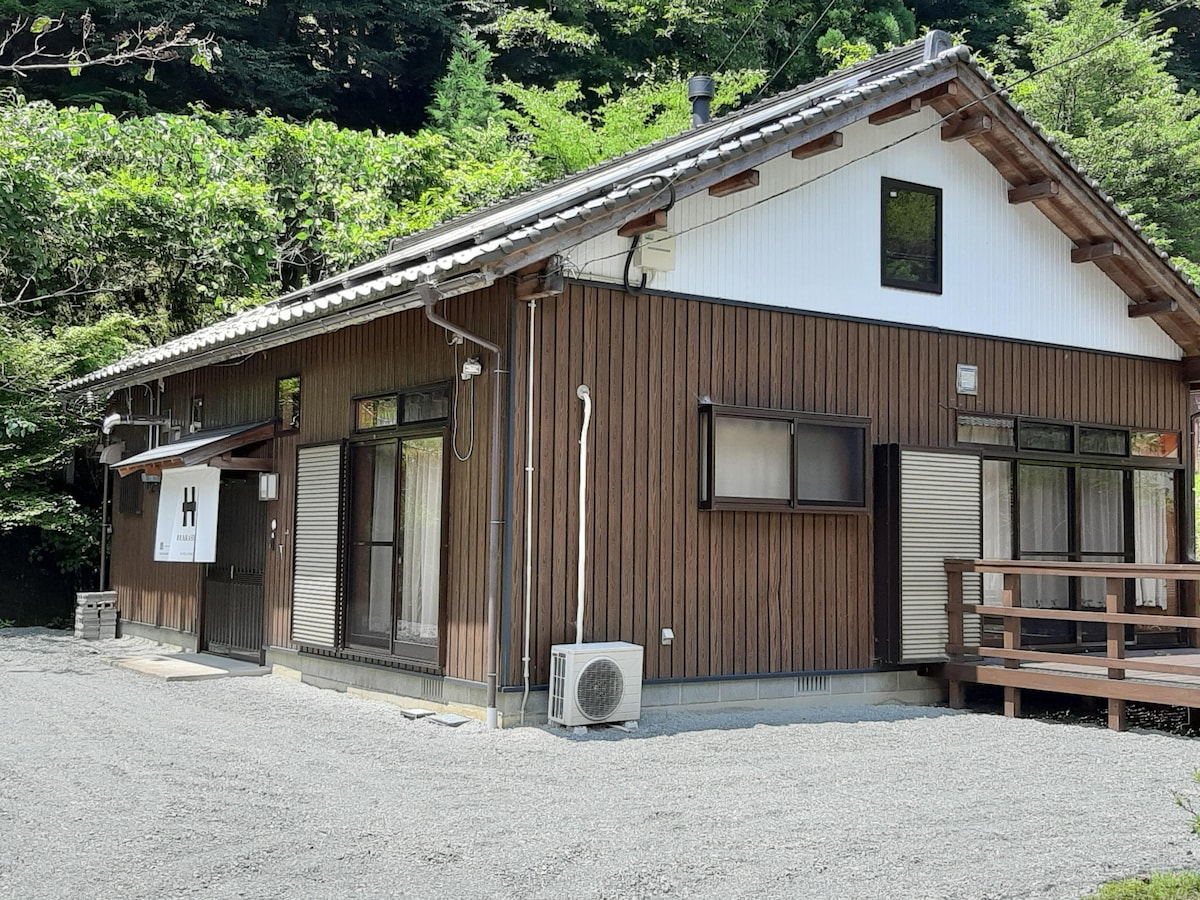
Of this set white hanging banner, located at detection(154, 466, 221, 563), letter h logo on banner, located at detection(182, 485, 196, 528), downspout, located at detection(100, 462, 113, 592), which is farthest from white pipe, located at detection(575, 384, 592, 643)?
downspout, located at detection(100, 462, 113, 592)

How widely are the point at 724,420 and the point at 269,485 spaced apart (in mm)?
4409

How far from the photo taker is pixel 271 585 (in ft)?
34.7

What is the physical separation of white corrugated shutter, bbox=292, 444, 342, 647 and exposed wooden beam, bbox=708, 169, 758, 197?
11.7ft

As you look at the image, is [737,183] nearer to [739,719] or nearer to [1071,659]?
[739,719]

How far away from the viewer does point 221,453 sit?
10.5 m

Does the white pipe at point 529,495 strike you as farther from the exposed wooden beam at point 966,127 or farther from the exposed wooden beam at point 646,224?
the exposed wooden beam at point 966,127

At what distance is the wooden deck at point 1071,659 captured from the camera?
323 inches

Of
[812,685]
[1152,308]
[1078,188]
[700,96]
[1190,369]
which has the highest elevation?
[700,96]

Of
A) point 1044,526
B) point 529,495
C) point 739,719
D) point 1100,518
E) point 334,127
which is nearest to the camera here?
point 529,495

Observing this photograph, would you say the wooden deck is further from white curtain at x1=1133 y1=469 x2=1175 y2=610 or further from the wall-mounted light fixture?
the wall-mounted light fixture

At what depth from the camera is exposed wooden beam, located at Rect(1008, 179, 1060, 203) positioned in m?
10.2

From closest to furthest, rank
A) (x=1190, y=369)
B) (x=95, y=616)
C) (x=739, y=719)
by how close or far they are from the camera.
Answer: (x=739, y=719) → (x=1190, y=369) → (x=95, y=616)

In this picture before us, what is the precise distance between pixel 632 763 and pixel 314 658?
395 cm

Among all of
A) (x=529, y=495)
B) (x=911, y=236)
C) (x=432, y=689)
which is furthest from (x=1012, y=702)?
(x=432, y=689)
